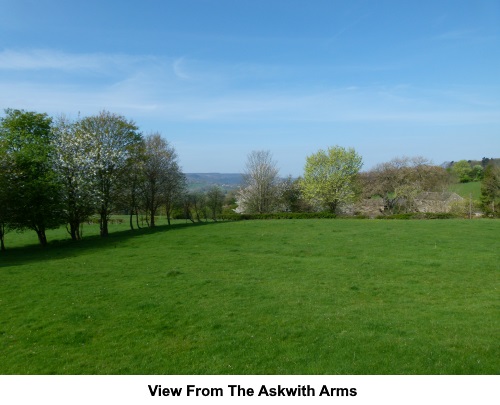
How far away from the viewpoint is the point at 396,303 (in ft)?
40.5

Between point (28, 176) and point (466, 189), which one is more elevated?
point (28, 176)

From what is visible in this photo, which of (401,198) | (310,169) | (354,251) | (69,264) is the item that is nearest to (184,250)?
(69,264)

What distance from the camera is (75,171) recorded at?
111 ft

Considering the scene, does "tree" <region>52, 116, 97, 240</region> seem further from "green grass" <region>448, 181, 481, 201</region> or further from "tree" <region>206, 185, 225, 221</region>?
"green grass" <region>448, 181, 481, 201</region>

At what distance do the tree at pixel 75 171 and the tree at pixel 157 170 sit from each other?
717 cm

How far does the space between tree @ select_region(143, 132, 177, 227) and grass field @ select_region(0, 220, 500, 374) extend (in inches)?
718

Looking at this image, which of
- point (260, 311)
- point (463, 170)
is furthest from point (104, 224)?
point (463, 170)

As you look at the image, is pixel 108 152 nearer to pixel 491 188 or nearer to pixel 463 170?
pixel 491 188

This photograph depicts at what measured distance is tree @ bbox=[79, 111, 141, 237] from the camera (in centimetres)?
3469

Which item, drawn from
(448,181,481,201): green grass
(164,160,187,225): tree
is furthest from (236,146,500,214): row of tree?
(164,160,187,225): tree

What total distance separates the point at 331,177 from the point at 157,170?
2885 cm

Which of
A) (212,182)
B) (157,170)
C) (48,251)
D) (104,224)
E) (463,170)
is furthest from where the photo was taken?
(212,182)

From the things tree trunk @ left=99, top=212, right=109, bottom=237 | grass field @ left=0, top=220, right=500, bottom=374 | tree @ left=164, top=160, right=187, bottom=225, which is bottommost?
grass field @ left=0, top=220, right=500, bottom=374

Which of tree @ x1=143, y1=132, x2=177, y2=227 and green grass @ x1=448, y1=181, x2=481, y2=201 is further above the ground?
tree @ x1=143, y1=132, x2=177, y2=227
